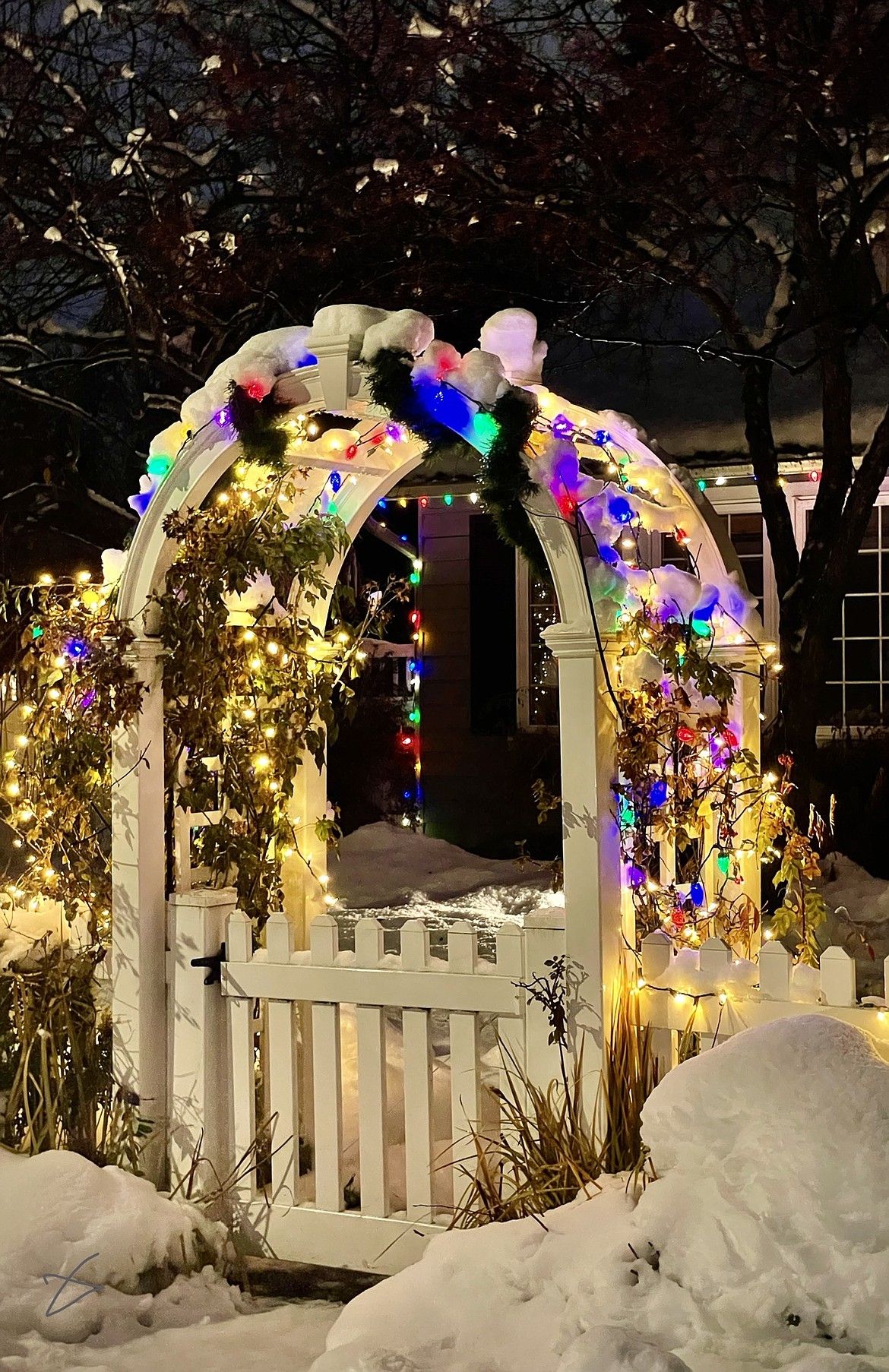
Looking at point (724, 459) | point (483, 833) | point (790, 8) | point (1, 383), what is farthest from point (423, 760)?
point (790, 8)

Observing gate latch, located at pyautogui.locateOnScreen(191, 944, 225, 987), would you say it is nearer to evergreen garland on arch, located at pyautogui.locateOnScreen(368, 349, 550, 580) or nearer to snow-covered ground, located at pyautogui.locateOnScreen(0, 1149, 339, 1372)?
snow-covered ground, located at pyautogui.locateOnScreen(0, 1149, 339, 1372)

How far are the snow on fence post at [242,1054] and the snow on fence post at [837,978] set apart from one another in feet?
6.12

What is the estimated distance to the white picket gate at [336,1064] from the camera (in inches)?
150

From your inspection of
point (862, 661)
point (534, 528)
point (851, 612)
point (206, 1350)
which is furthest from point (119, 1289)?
point (851, 612)

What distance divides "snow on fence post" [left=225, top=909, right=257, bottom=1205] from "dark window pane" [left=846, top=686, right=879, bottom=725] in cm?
642

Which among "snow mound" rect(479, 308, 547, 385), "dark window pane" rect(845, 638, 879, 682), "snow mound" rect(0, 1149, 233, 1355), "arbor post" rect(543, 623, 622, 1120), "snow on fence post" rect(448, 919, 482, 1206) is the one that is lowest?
"snow mound" rect(0, 1149, 233, 1355)

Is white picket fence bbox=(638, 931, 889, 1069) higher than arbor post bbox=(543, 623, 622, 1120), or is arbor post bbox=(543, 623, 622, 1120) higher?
arbor post bbox=(543, 623, 622, 1120)

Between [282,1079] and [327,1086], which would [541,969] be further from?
[282,1079]

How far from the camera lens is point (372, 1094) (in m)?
3.93

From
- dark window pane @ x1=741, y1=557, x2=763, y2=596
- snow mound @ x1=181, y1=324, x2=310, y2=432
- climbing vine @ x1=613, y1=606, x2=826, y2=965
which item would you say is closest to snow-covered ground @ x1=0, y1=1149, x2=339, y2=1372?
climbing vine @ x1=613, y1=606, x2=826, y2=965

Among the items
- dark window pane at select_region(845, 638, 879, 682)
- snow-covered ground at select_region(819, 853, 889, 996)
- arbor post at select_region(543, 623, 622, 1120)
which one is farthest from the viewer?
dark window pane at select_region(845, 638, 879, 682)

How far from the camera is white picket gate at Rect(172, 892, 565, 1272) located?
380cm

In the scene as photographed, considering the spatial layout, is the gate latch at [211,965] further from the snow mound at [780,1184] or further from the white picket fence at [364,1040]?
the snow mound at [780,1184]

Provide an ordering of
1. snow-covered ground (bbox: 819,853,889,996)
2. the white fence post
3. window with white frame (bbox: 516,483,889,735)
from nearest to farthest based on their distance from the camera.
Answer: the white fence post < snow-covered ground (bbox: 819,853,889,996) < window with white frame (bbox: 516,483,889,735)
